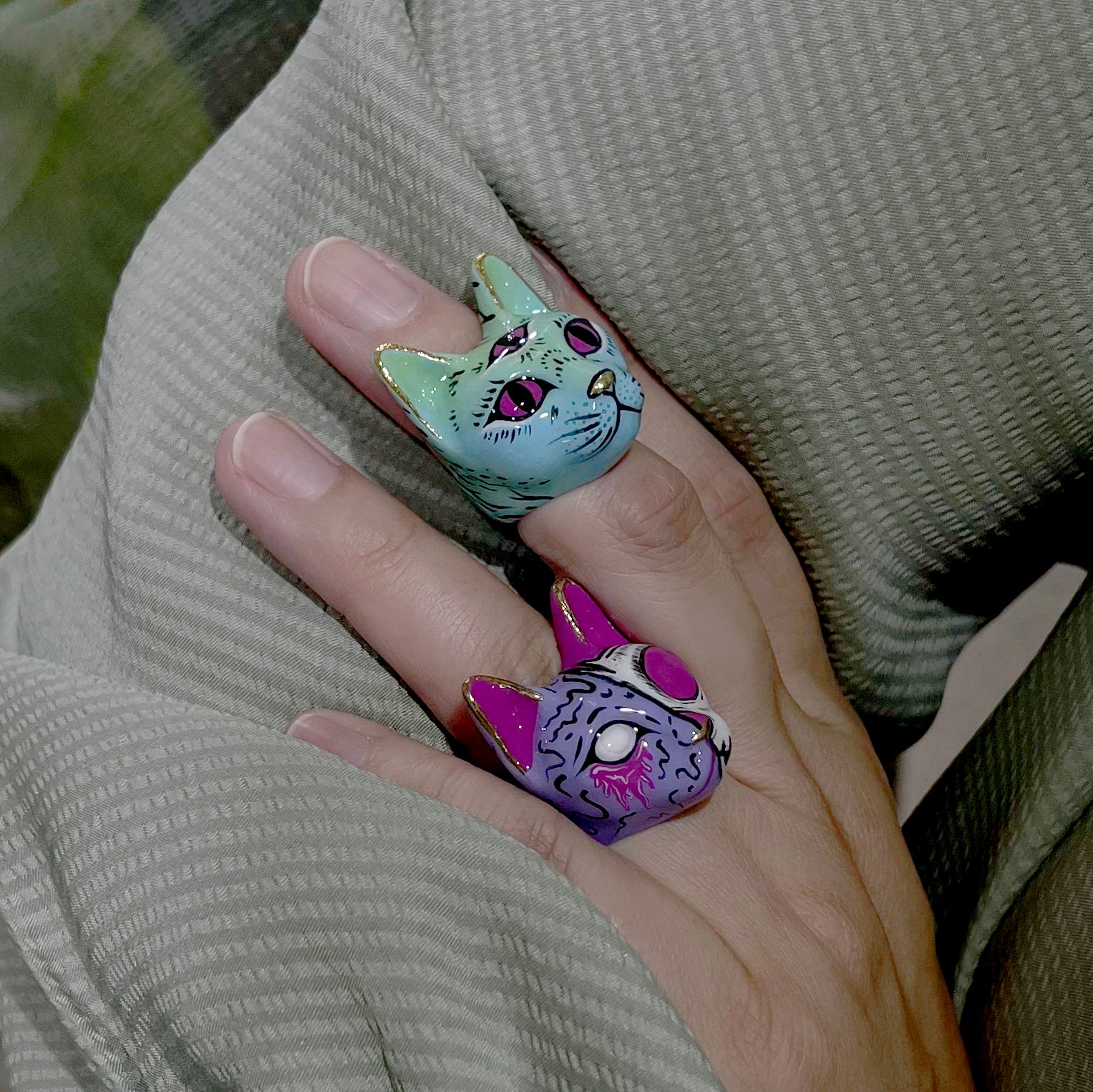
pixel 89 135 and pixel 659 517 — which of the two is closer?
pixel 659 517

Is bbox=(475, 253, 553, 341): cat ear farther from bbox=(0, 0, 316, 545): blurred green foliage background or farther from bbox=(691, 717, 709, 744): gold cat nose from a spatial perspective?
bbox=(0, 0, 316, 545): blurred green foliage background

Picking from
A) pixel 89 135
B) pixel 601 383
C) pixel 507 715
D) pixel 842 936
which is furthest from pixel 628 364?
pixel 89 135

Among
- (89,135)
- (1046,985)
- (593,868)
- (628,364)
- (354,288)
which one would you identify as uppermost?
(89,135)

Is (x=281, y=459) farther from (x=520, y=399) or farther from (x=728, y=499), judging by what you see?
(x=728, y=499)

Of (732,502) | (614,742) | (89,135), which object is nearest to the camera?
(614,742)

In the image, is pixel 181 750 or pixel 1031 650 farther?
pixel 1031 650

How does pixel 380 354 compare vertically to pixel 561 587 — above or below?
above

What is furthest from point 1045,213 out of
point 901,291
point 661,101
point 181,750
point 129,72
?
point 129,72

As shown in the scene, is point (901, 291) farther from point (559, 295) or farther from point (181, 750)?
point (181, 750)
